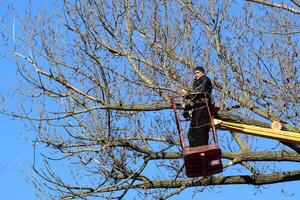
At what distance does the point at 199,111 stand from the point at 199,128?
9.2 inches

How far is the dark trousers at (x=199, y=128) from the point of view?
9297 millimetres

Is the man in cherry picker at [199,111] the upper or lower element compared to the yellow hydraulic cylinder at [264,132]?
upper

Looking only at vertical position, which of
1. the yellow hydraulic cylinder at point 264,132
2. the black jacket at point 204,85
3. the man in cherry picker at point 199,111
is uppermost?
the black jacket at point 204,85

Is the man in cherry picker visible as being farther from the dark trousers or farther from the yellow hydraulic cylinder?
the yellow hydraulic cylinder

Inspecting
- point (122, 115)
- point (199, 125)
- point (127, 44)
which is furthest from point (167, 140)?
point (199, 125)

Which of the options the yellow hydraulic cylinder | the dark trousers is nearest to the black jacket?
the dark trousers

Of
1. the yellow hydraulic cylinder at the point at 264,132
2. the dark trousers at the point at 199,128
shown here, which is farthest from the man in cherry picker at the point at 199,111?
the yellow hydraulic cylinder at the point at 264,132

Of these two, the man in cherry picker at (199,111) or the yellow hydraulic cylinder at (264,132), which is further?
the yellow hydraulic cylinder at (264,132)

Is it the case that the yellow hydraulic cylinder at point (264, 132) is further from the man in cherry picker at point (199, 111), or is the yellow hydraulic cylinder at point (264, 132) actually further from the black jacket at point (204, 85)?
the black jacket at point (204, 85)

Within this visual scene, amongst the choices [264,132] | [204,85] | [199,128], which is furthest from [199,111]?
[264,132]

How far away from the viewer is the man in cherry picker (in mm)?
9297

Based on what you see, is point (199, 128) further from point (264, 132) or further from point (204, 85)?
point (264, 132)

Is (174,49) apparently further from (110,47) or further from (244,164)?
(244,164)

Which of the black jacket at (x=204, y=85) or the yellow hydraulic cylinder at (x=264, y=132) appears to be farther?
the yellow hydraulic cylinder at (x=264, y=132)
